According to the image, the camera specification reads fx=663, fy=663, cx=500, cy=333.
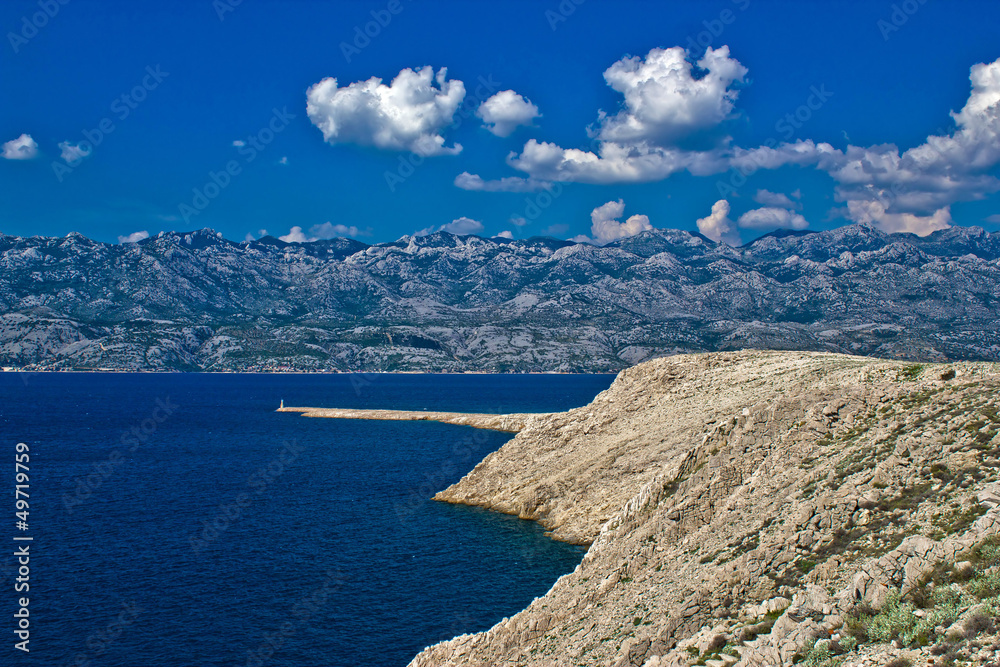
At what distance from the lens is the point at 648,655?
24781 mm

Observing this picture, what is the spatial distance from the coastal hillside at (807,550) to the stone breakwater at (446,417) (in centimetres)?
10360

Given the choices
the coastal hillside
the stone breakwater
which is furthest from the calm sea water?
the stone breakwater

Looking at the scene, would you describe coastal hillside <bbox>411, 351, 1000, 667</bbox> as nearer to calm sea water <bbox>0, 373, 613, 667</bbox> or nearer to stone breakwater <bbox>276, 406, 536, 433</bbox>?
calm sea water <bbox>0, 373, 613, 667</bbox>

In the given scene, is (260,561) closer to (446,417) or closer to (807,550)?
(807,550)

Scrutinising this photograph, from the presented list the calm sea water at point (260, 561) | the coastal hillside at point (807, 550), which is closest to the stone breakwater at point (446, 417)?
the calm sea water at point (260, 561)

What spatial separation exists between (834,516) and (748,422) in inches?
427

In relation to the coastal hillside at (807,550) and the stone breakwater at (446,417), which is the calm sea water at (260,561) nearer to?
the coastal hillside at (807,550)

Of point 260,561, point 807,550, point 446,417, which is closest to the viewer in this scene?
point 807,550

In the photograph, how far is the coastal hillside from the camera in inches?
781

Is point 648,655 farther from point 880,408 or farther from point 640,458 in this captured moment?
point 640,458

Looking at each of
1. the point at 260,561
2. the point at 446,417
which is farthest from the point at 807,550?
the point at 446,417

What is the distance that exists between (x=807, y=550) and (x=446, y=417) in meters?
145

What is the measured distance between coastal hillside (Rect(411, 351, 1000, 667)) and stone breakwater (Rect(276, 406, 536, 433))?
103601mm

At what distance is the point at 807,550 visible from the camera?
25672 millimetres
